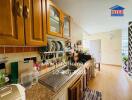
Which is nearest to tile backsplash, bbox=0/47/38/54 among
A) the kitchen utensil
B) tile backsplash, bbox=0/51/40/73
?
tile backsplash, bbox=0/51/40/73

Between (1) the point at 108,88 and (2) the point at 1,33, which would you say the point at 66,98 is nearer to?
(2) the point at 1,33

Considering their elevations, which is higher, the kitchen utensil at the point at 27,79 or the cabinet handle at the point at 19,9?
the cabinet handle at the point at 19,9

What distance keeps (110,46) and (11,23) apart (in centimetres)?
705

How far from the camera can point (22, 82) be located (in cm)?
123

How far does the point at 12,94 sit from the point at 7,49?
0.64 m

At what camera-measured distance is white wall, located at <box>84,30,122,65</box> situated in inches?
262

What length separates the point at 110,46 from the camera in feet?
23.0

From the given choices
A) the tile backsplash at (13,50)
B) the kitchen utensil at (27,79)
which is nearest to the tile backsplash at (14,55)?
the tile backsplash at (13,50)

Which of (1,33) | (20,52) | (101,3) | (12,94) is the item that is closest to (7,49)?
(20,52)

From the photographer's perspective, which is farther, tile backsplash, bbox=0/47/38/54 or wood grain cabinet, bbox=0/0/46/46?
tile backsplash, bbox=0/47/38/54

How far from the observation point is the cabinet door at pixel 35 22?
3.30ft

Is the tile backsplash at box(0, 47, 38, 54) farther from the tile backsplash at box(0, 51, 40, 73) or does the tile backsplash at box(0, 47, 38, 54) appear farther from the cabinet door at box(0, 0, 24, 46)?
the cabinet door at box(0, 0, 24, 46)

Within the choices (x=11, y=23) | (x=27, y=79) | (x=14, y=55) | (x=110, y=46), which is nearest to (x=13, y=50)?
(x=14, y=55)

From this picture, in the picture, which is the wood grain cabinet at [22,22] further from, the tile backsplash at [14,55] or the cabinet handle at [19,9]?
the tile backsplash at [14,55]
